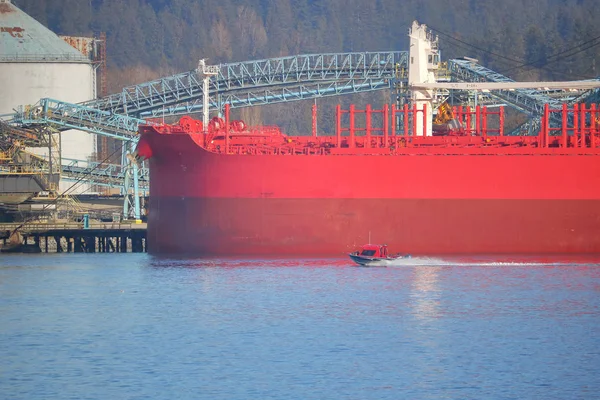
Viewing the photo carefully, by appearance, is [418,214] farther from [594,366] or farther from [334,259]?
[594,366]

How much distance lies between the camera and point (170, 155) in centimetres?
4150

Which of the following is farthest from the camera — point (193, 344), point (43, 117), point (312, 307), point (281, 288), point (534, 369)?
point (43, 117)

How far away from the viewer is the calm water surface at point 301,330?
24997mm

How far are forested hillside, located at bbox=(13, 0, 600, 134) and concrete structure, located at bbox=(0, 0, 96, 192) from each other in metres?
11.9

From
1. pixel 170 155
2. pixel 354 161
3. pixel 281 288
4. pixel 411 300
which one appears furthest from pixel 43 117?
pixel 411 300

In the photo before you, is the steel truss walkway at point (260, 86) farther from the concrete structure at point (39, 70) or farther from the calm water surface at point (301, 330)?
the calm water surface at point (301, 330)

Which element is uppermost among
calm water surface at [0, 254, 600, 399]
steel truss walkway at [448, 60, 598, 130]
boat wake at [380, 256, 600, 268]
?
steel truss walkway at [448, 60, 598, 130]

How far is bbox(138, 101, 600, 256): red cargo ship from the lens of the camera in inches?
1612

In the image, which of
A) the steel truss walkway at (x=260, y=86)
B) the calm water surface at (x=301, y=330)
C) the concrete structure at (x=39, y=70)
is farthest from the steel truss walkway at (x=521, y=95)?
the concrete structure at (x=39, y=70)

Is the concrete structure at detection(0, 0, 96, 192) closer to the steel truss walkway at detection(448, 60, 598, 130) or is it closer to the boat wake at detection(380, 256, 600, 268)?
the steel truss walkway at detection(448, 60, 598, 130)

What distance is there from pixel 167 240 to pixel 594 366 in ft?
59.9

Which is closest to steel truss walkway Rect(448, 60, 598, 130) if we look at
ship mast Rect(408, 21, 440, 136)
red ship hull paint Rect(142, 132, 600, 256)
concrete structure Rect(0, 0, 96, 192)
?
ship mast Rect(408, 21, 440, 136)

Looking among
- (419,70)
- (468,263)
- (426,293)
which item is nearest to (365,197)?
(468,263)

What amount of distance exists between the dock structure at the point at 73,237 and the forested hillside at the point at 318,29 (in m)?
28.5
